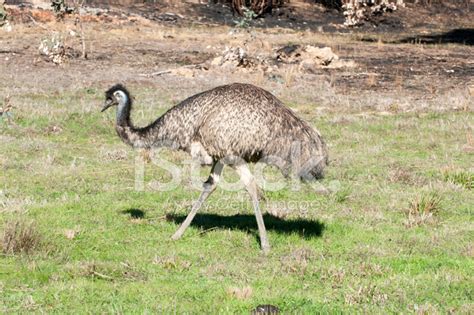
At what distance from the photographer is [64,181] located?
12.7 meters

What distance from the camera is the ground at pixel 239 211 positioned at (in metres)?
7.75

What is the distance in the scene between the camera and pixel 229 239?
384 inches

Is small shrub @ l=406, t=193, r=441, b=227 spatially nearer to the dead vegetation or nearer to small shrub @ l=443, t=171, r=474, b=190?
the dead vegetation

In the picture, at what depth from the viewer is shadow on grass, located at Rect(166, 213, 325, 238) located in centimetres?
1016

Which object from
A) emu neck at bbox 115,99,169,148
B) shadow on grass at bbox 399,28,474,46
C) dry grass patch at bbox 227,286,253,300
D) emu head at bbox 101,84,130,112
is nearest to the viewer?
dry grass patch at bbox 227,286,253,300

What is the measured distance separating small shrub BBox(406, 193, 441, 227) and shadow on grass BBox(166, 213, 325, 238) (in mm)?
1191

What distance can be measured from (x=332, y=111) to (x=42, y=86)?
7.18 metres

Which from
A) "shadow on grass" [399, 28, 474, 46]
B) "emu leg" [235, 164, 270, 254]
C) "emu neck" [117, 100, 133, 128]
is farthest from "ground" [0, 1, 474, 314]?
"shadow on grass" [399, 28, 474, 46]

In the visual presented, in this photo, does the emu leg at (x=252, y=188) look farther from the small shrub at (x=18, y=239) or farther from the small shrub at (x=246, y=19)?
the small shrub at (x=246, y=19)

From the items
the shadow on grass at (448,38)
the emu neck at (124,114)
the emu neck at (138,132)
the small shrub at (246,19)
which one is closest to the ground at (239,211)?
the emu neck at (138,132)

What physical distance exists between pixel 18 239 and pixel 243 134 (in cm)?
244

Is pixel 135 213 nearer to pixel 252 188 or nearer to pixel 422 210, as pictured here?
pixel 252 188

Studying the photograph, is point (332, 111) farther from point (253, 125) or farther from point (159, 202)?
point (253, 125)

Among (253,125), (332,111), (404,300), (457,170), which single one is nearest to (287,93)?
(332,111)
